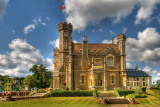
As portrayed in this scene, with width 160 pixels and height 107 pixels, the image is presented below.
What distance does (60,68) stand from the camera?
4312 cm

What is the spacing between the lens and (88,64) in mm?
42375

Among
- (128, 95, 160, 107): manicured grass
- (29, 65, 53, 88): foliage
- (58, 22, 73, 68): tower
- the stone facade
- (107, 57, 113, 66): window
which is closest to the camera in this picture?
(128, 95, 160, 107): manicured grass

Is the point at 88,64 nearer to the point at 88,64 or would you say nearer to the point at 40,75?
the point at 88,64

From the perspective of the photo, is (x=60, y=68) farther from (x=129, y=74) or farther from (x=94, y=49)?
(x=129, y=74)

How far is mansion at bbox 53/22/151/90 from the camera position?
4090cm

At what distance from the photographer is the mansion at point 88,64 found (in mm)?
40903

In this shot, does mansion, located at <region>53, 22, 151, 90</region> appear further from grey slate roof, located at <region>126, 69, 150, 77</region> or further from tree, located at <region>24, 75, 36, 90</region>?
tree, located at <region>24, 75, 36, 90</region>

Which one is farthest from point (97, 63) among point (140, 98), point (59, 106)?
point (59, 106)

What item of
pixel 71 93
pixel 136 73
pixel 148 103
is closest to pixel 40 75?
pixel 71 93

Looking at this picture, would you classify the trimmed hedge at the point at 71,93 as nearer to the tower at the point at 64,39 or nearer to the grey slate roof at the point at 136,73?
the tower at the point at 64,39

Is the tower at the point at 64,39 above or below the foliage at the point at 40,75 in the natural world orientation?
above

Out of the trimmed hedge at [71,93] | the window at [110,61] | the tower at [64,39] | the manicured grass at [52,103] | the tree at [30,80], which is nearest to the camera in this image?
the manicured grass at [52,103]

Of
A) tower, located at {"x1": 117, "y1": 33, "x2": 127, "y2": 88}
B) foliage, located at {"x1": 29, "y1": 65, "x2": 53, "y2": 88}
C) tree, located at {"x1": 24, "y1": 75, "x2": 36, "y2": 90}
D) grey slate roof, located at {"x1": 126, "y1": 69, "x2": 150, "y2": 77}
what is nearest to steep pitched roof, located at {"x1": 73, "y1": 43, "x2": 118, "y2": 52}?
tower, located at {"x1": 117, "y1": 33, "x2": 127, "y2": 88}

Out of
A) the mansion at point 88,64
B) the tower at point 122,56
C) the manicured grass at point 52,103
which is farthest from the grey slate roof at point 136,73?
the manicured grass at point 52,103
